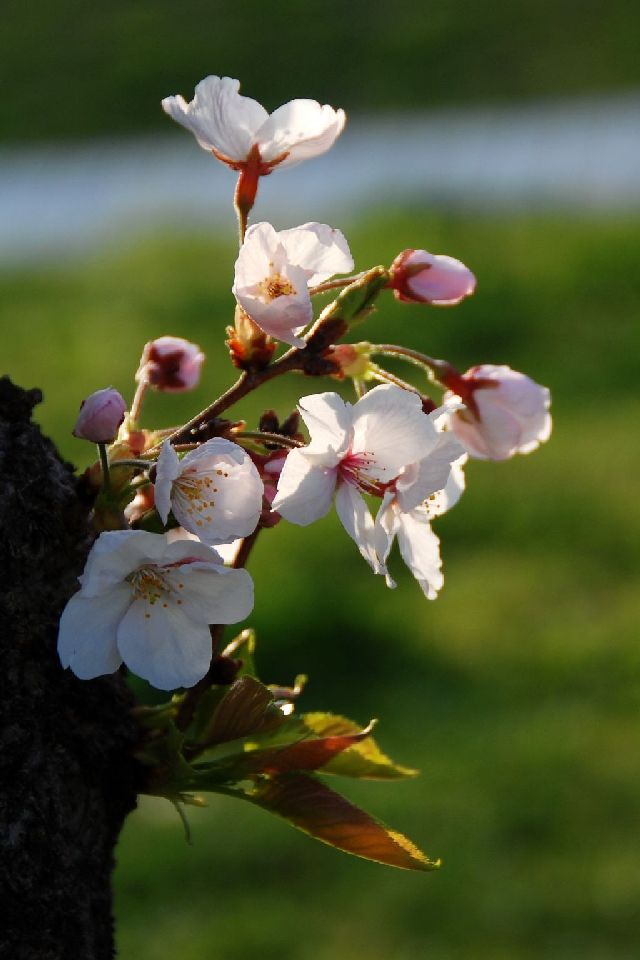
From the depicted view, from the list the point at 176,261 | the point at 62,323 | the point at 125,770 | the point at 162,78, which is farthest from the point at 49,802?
the point at 162,78

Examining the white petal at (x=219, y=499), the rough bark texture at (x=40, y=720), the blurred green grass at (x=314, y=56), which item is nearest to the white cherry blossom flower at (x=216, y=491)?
the white petal at (x=219, y=499)

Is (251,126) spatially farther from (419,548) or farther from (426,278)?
(419,548)

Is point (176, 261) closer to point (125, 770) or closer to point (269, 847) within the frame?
point (269, 847)

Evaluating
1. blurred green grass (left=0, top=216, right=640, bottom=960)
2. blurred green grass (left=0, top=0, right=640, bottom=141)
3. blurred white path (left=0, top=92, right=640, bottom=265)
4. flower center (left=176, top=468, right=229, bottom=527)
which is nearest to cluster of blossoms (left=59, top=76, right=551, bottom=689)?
flower center (left=176, top=468, right=229, bottom=527)

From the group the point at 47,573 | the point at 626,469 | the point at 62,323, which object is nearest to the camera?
the point at 47,573

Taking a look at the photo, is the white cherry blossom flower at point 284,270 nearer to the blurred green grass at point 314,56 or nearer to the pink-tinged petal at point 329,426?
the pink-tinged petal at point 329,426

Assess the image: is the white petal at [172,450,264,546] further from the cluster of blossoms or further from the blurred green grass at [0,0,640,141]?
the blurred green grass at [0,0,640,141]
